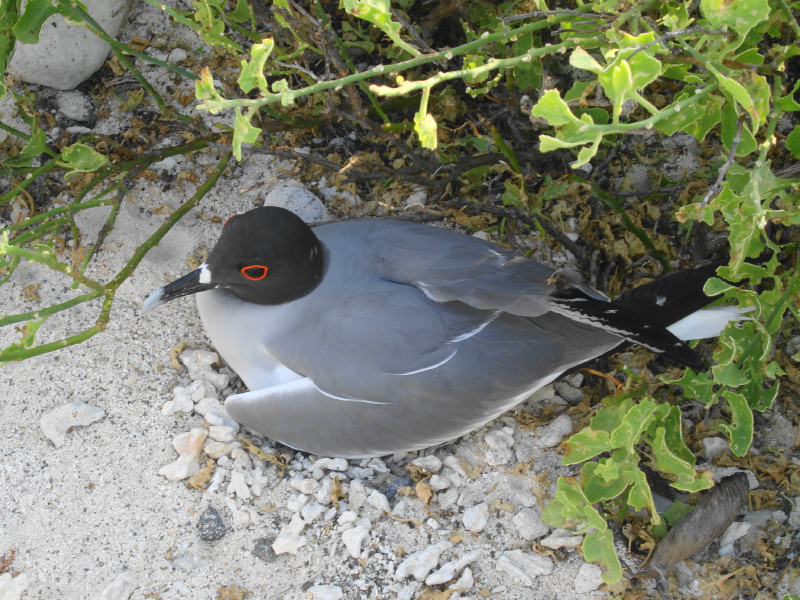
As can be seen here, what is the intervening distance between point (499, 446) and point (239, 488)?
2.41ft

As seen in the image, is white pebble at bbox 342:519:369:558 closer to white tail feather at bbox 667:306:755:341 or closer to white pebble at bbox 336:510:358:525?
white pebble at bbox 336:510:358:525

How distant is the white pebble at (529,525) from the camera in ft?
6.73

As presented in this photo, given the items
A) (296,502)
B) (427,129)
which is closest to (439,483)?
(296,502)

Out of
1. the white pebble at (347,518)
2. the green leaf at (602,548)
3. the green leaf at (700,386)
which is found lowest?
the white pebble at (347,518)

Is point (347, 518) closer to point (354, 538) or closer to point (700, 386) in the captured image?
point (354, 538)

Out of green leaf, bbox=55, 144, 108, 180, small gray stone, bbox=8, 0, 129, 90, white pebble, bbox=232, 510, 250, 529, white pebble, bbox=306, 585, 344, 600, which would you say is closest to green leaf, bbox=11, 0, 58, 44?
green leaf, bbox=55, 144, 108, 180

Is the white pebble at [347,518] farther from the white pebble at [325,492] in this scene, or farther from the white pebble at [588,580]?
the white pebble at [588,580]

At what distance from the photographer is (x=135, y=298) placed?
96.4 inches

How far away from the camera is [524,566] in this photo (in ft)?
6.56

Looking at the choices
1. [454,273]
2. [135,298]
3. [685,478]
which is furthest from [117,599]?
[685,478]

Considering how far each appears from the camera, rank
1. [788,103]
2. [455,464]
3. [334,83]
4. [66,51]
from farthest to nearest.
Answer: [66,51]
[455,464]
[788,103]
[334,83]

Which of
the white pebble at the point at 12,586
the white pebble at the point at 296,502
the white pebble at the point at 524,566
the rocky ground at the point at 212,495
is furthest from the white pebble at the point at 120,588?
the white pebble at the point at 524,566

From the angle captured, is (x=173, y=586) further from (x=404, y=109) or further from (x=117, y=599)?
(x=404, y=109)

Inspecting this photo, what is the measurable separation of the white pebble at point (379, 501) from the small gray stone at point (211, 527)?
0.39m
